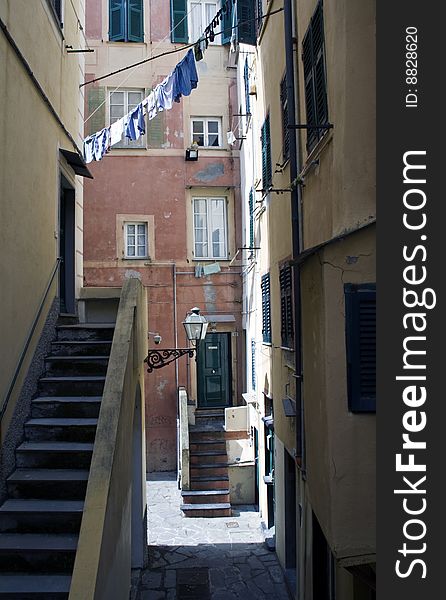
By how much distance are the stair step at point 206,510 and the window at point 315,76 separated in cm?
946

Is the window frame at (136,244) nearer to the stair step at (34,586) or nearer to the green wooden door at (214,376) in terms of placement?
the green wooden door at (214,376)

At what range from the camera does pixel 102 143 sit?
13.8 meters

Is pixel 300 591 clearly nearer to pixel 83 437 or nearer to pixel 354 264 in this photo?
pixel 83 437

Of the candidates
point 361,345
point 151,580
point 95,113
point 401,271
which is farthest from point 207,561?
point 95,113

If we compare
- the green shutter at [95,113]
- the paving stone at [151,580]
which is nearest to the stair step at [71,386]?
→ the paving stone at [151,580]

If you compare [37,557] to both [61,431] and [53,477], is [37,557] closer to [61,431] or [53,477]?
[53,477]

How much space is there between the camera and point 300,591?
8141 mm

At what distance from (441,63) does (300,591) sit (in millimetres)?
7101

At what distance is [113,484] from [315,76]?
16.2ft

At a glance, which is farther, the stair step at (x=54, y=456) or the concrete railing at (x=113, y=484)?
the stair step at (x=54, y=456)

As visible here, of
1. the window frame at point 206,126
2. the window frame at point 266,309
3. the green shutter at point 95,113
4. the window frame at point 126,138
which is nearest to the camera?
the window frame at point 266,309

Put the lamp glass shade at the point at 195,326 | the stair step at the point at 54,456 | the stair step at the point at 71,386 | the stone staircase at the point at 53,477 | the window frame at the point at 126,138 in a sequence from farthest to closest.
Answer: the window frame at the point at 126,138, the lamp glass shade at the point at 195,326, the stair step at the point at 71,386, the stair step at the point at 54,456, the stone staircase at the point at 53,477

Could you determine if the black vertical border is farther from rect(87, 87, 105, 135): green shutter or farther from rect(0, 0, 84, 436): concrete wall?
rect(87, 87, 105, 135): green shutter

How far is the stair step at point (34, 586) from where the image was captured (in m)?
5.02
